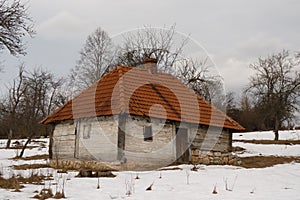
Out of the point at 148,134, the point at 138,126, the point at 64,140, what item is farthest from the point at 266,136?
the point at 64,140

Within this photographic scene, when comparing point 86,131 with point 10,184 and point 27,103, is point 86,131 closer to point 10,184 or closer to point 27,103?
point 10,184

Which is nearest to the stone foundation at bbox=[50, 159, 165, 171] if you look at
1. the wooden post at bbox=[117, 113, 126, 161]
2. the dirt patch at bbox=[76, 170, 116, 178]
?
the wooden post at bbox=[117, 113, 126, 161]

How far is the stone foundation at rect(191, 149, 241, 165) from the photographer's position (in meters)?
17.9

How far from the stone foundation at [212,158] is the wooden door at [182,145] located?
359 millimetres

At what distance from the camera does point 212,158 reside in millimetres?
18453

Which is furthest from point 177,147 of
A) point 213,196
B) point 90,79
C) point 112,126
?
point 90,79

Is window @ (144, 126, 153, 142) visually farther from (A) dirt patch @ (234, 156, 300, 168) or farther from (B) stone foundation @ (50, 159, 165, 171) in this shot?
(A) dirt patch @ (234, 156, 300, 168)

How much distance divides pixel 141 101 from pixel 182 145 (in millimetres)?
2862

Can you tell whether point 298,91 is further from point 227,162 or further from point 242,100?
point 242,100

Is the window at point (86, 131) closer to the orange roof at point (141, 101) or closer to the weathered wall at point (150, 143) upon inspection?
the orange roof at point (141, 101)

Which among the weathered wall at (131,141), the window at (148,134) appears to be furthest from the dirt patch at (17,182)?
the window at (148,134)

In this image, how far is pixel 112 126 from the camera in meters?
16.0

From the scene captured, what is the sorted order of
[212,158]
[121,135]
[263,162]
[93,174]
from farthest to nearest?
[263,162]
[212,158]
[121,135]
[93,174]

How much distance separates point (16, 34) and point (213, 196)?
8.38m
